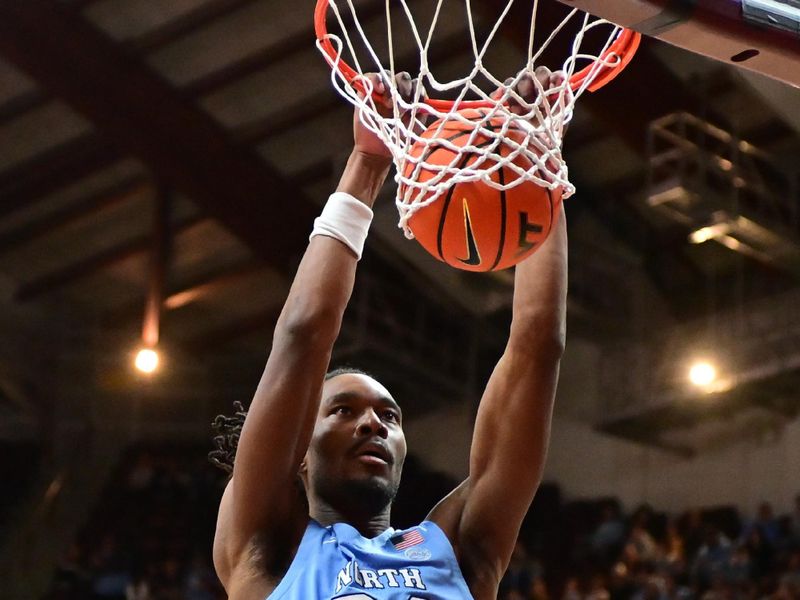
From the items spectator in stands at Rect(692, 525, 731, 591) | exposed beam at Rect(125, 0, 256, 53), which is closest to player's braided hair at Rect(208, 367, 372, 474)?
spectator in stands at Rect(692, 525, 731, 591)

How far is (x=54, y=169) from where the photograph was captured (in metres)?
10.3

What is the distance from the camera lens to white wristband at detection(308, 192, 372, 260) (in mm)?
2525

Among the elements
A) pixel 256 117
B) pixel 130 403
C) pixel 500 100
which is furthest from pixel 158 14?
pixel 500 100

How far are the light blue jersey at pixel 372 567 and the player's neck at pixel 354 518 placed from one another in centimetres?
6

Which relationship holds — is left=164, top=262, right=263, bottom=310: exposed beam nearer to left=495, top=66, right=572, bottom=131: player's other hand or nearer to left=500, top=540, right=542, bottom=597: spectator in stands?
left=500, top=540, right=542, bottom=597: spectator in stands

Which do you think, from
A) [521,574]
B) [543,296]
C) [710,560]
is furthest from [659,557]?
[543,296]

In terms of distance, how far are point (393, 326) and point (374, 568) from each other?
26.1 feet

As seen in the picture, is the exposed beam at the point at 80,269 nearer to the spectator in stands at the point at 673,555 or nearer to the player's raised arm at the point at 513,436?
the spectator in stands at the point at 673,555

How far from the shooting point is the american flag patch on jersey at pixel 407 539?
2543mm

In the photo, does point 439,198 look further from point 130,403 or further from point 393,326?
point 130,403

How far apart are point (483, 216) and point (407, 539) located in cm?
66

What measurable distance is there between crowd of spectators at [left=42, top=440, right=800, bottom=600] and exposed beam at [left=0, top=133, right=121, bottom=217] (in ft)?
7.99

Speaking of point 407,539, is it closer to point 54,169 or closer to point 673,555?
point 673,555

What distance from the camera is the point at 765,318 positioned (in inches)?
380
